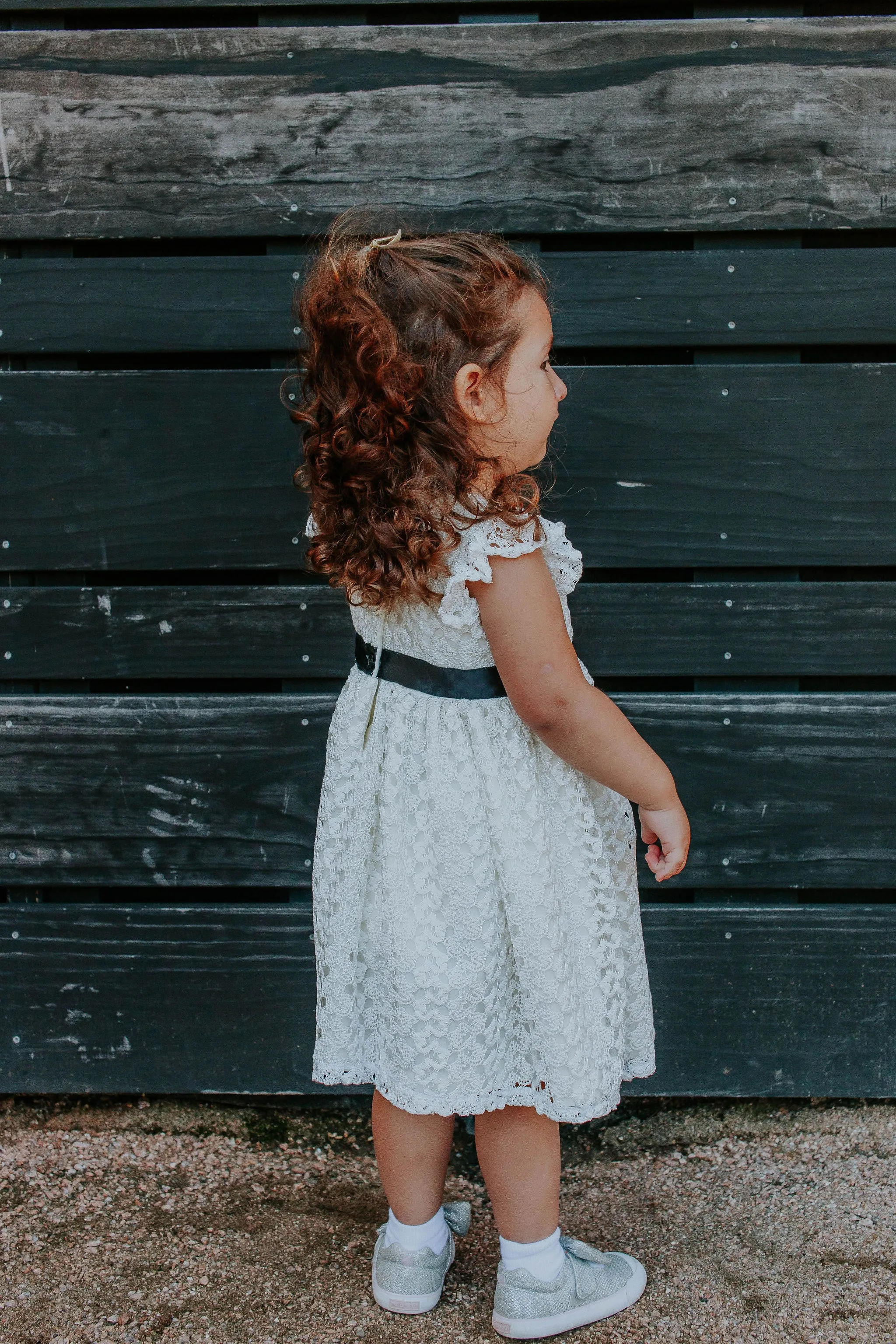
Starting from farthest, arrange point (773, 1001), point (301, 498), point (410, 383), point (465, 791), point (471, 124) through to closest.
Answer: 1. point (773, 1001)
2. point (301, 498)
3. point (471, 124)
4. point (465, 791)
5. point (410, 383)

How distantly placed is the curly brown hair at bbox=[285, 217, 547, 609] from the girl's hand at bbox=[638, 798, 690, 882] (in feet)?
1.26

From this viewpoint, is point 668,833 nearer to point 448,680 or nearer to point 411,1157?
point 448,680

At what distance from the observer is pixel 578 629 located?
1821 millimetres

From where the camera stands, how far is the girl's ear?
1.19 metres

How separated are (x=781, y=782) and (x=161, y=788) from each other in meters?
1.07

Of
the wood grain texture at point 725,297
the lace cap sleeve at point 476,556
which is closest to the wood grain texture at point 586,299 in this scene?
the wood grain texture at point 725,297

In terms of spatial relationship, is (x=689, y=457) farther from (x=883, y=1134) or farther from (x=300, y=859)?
(x=883, y=1134)

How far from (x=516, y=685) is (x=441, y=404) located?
1.06 ft

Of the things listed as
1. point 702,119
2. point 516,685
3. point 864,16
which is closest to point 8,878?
point 516,685

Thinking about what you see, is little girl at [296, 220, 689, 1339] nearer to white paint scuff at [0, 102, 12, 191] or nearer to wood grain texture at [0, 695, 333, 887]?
wood grain texture at [0, 695, 333, 887]

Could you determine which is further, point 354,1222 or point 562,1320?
point 354,1222

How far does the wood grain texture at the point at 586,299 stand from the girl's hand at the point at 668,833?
83cm

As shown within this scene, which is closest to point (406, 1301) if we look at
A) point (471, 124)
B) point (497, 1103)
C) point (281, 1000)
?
point (497, 1103)

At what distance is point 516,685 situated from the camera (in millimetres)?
1230
